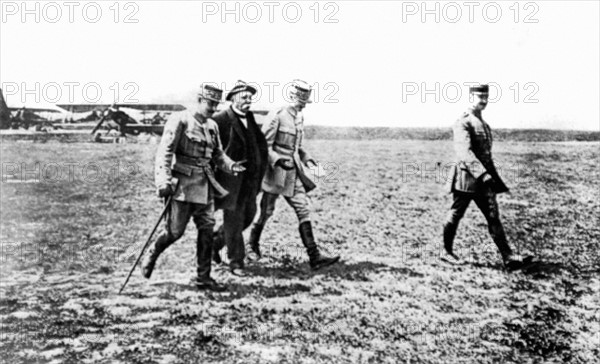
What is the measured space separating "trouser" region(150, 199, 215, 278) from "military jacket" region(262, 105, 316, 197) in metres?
0.61

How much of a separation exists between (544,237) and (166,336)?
10.7 ft

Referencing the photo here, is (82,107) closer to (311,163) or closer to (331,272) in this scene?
(311,163)

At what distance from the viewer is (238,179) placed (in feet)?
16.1

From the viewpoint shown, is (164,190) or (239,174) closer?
(164,190)

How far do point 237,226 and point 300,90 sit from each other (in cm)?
119

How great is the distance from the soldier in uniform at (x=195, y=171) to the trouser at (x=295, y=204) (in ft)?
1.80

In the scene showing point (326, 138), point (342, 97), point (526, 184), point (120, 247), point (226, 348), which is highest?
point (342, 97)

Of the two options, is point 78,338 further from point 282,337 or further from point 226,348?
point 282,337

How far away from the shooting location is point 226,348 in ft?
13.7

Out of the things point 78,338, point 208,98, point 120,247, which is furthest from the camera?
point 120,247

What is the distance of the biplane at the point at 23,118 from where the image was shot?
213 inches

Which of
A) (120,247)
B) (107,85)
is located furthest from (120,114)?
(120,247)

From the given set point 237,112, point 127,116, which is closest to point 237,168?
point 237,112

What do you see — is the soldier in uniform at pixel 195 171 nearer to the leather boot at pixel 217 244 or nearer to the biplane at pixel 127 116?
the leather boot at pixel 217 244
